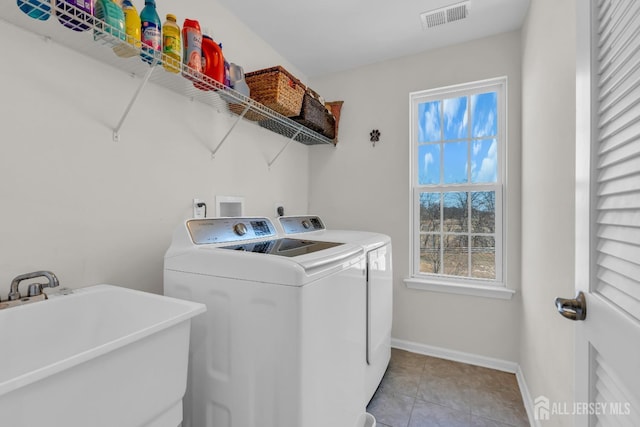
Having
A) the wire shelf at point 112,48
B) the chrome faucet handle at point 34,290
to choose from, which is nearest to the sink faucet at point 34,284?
the chrome faucet handle at point 34,290

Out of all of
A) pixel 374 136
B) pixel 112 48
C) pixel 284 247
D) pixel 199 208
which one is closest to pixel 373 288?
pixel 284 247

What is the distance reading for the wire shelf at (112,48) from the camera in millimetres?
971

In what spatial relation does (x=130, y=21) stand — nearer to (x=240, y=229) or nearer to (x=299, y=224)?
(x=240, y=229)

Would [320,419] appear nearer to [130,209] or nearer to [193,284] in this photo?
[193,284]

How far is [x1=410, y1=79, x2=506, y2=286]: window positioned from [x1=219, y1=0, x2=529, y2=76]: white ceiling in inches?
16.2

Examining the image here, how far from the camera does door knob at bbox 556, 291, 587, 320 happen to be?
0.74 meters

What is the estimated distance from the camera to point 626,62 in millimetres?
584

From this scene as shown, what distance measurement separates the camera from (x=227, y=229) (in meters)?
1.49

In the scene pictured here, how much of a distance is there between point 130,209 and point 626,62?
1.75 metres

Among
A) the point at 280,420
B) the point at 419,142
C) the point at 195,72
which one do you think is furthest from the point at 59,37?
the point at 419,142

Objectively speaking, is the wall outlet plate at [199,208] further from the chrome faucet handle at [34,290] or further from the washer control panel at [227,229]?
the chrome faucet handle at [34,290]

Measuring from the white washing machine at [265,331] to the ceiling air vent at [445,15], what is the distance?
1.81m

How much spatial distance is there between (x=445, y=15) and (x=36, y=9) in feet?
7.37

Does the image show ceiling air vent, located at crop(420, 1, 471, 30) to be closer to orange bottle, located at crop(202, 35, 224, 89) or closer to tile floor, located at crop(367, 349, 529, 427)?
orange bottle, located at crop(202, 35, 224, 89)
